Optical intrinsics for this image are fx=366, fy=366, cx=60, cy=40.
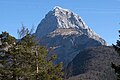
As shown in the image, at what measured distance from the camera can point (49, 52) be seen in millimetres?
40375

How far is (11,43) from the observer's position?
121ft

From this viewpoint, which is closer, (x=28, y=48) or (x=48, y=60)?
(x=28, y=48)

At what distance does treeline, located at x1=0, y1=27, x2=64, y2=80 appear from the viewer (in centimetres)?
3566

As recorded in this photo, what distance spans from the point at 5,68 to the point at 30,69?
2.52 meters

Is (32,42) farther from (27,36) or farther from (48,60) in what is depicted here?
(48,60)

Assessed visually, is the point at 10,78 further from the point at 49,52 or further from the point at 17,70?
the point at 49,52

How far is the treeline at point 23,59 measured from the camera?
1404 inches

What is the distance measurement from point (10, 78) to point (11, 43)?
11.6ft

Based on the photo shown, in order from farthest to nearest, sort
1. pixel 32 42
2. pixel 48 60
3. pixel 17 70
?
1. pixel 48 60
2. pixel 32 42
3. pixel 17 70

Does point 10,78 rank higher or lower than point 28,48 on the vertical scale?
lower

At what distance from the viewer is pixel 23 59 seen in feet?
118

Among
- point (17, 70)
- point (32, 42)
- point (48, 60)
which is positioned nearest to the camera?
point (17, 70)

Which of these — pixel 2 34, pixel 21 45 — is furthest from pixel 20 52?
pixel 2 34

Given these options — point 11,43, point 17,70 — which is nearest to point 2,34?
point 11,43
